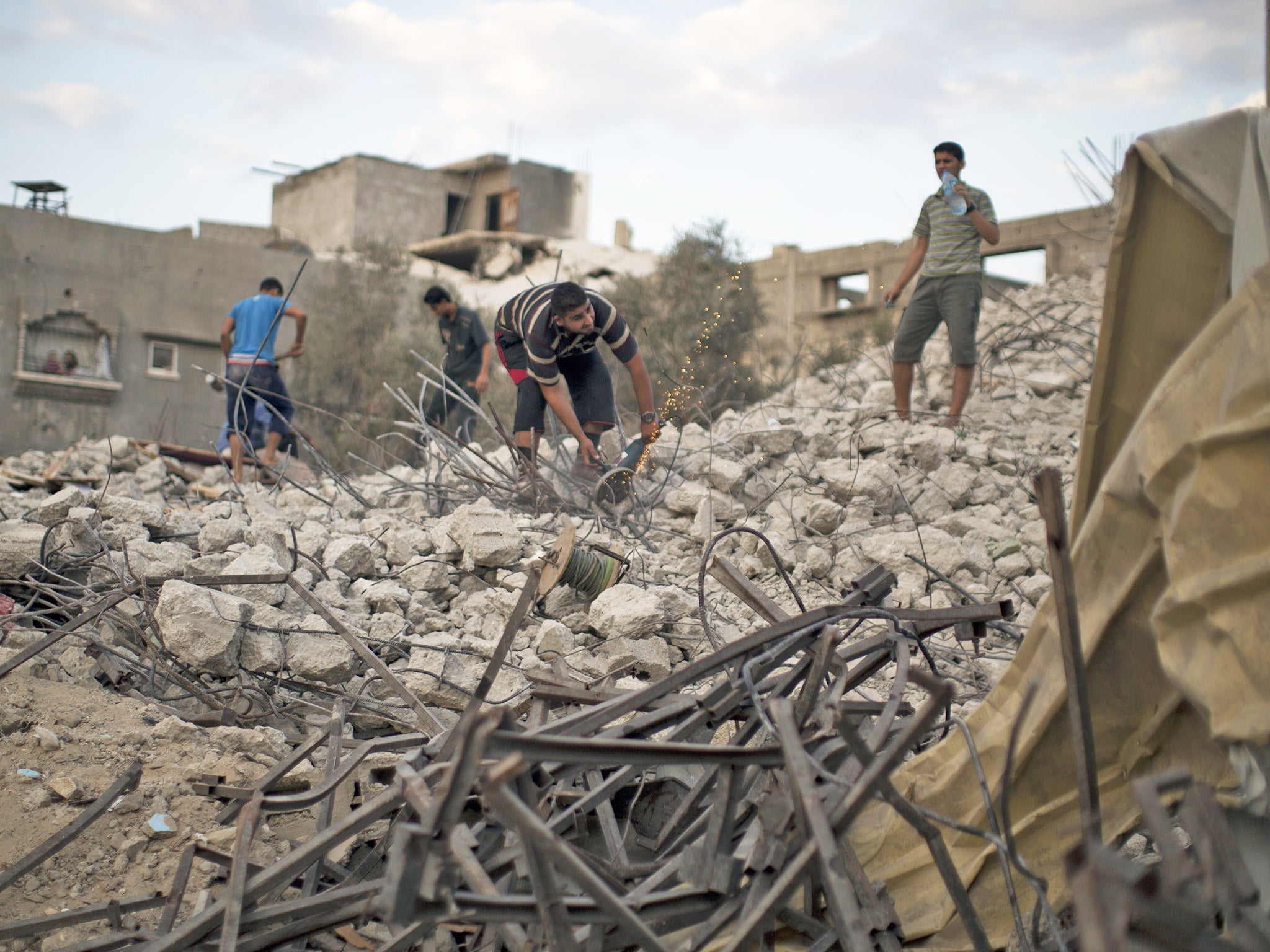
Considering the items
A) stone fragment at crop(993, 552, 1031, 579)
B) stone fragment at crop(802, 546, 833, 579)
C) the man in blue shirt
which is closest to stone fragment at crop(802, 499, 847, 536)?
stone fragment at crop(802, 546, 833, 579)

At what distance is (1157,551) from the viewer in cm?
133

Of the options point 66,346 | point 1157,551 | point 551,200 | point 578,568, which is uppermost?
point 551,200

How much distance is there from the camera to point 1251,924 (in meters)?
1.06

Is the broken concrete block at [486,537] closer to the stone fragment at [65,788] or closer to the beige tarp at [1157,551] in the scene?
the stone fragment at [65,788]

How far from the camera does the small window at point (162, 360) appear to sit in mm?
18953

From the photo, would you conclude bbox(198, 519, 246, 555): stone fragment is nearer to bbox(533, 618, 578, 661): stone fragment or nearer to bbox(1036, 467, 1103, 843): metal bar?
bbox(533, 618, 578, 661): stone fragment

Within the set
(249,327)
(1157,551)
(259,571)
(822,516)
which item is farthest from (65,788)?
(249,327)

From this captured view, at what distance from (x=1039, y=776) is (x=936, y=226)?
4.96 meters

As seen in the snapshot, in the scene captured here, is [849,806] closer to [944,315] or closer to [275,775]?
[275,775]

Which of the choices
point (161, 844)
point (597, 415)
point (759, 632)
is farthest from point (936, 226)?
point (161, 844)

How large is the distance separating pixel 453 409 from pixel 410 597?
394cm

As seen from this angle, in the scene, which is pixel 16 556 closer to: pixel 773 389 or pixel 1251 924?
pixel 1251 924

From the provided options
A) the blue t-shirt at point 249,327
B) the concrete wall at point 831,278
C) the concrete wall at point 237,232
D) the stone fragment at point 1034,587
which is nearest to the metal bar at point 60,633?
the stone fragment at point 1034,587

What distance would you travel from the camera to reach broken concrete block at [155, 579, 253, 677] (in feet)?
9.43
